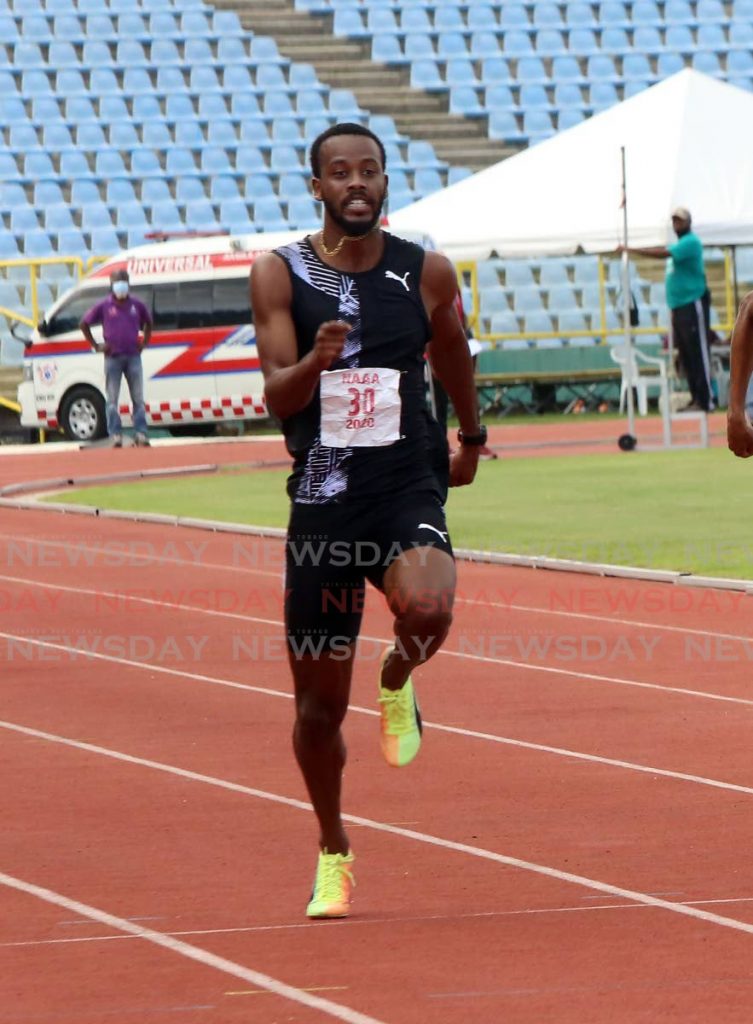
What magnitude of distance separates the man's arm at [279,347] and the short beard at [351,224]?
0.17 meters

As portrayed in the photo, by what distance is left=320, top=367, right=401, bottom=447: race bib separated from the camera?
493cm

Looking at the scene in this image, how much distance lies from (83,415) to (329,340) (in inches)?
858

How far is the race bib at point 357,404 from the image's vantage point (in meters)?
4.93

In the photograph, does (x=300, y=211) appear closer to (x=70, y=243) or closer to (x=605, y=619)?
(x=70, y=243)

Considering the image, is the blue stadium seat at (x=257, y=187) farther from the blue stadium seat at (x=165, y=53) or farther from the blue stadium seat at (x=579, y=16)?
the blue stadium seat at (x=579, y=16)

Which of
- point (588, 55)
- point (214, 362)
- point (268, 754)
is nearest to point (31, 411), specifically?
point (214, 362)

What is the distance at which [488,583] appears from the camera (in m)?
11.9

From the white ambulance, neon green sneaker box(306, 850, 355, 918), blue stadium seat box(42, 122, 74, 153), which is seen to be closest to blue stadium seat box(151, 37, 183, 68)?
blue stadium seat box(42, 122, 74, 153)

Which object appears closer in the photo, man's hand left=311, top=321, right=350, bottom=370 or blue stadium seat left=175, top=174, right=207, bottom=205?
man's hand left=311, top=321, right=350, bottom=370

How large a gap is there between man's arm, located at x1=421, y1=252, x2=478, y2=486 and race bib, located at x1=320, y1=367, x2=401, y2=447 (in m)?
0.28

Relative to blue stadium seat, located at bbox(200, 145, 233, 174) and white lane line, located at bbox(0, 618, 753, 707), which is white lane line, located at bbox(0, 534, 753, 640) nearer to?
white lane line, located at bbox(0, 618, 753, 707)

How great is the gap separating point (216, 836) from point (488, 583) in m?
5.98

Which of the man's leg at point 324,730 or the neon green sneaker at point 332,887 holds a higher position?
the man's leg at point 324,730

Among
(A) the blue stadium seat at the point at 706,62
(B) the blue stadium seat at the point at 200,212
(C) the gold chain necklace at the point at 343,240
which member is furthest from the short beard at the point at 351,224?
(A) the blue stadium seat at the point at 706,62
